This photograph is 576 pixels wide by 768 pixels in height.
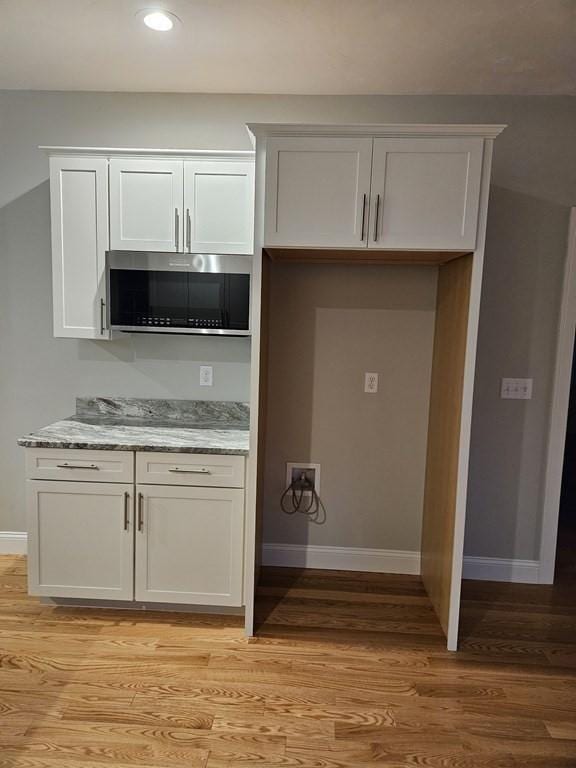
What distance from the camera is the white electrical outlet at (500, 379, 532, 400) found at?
9.52 ft

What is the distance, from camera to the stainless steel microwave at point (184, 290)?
8.14ft

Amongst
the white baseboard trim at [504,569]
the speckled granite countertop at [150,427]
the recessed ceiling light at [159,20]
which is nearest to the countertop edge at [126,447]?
the speckled granite countertop at [150,427]

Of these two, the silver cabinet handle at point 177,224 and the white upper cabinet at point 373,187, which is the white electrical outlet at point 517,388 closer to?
the white upper cabinet at point 373,187

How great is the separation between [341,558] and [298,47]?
8.90ft

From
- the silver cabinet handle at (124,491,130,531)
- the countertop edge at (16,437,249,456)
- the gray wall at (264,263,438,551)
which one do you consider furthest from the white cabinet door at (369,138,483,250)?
the silver cabinet handle at (124,491,130,531)

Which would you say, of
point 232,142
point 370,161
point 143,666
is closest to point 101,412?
point 143,666

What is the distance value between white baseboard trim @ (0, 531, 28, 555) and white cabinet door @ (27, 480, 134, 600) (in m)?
0.69

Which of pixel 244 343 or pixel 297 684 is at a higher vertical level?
pixel 244 343

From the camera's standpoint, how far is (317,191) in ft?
7.31

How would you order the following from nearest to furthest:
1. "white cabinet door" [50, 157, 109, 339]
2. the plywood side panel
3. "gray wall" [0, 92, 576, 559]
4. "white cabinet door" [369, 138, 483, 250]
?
1. "white cabinet door" [369, 138, 483, 250]
2. the plywood side panel
3. "white cabinet door" [50, 157, 109, 339]
4. "gray wall" [0, 92, 576, 559]

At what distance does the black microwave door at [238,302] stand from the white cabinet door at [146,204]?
14.0 inches

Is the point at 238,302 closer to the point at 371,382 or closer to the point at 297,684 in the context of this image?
the point at 371,382

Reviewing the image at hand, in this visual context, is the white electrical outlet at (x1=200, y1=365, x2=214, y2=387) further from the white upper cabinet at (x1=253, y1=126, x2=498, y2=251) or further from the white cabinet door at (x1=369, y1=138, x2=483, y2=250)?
the white cabinet door at (x1=369, y1=138, x2=483, y2=250)

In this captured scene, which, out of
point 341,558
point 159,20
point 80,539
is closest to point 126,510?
point 80,539
